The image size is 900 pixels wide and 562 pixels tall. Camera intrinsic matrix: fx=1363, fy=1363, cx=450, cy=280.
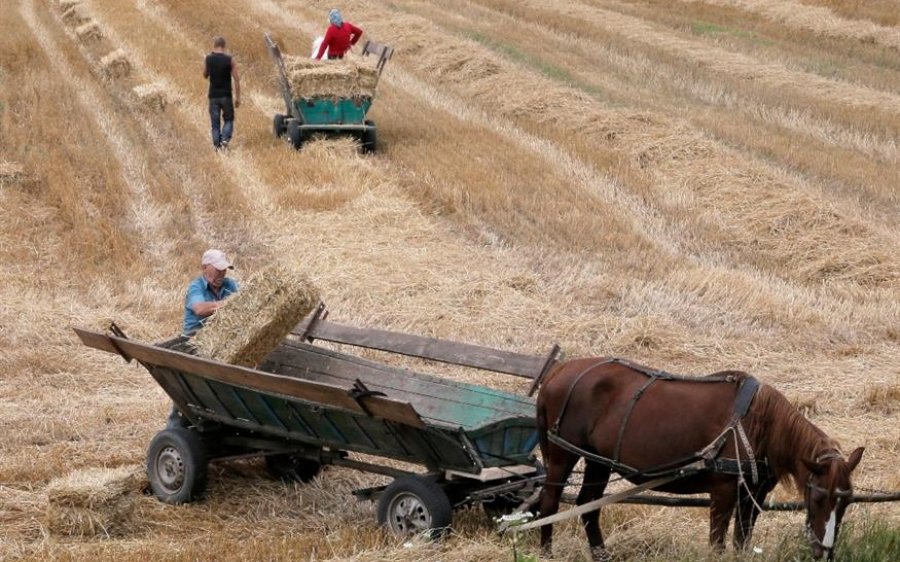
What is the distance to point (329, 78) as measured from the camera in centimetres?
1870

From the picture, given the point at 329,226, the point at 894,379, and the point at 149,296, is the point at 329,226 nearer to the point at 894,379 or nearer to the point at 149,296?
the point at 149,296

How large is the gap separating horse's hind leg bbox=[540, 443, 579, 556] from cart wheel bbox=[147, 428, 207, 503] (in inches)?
91.6

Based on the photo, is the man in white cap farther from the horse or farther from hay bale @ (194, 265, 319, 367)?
the horse

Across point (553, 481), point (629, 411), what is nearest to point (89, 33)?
point (553, 481)

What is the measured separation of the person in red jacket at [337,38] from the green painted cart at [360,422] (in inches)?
419

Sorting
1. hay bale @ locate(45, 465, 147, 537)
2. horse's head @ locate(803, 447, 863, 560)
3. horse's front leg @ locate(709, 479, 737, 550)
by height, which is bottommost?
hay bale @ locate(45, 465, 147, 537)

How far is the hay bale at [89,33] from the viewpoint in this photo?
2733 centimetres

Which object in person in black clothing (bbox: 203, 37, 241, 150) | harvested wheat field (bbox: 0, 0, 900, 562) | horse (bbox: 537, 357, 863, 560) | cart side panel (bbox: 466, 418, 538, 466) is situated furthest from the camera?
person in black clothing (bbox: 203, 37, 241, 150)

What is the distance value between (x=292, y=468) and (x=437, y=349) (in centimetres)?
124

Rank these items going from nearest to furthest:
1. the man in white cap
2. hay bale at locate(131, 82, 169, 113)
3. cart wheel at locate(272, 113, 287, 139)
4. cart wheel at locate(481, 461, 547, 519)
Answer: cart wheel at locate(481, 461, 547, 519) → the man in white cap → cart wheel at locate(272, 113, 287, 139) → hay bale at locate(131, 82, 169, 113)

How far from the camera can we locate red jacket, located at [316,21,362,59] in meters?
19.6

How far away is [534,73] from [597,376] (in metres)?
17.4

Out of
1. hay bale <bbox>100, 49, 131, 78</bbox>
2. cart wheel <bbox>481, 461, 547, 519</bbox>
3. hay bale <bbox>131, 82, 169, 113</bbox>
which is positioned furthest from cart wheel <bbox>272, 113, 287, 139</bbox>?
cart wheel <bbox>481, 461, 547, 519</bbox>

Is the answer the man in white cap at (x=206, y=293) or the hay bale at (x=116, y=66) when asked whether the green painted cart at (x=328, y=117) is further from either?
the man in white cap at (x=206, y=293)
